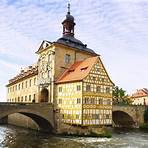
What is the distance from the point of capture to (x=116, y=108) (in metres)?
51.8

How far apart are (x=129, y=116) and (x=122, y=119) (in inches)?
93.4

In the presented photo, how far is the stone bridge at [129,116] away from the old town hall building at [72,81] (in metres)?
12.5

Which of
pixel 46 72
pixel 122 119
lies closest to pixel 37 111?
pixel 46 72

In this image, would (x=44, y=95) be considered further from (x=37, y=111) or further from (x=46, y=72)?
(x=37, y=111)

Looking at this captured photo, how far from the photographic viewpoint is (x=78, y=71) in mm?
41375

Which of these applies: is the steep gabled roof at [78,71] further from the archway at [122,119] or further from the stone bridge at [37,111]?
the archway at [122,119]

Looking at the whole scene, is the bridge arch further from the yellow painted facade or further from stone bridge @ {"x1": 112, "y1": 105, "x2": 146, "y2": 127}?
stone bridge @ {"x1": 112, "y1": 105, "x2": 146, "y2": 127}

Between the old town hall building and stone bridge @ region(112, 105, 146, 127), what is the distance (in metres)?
12.5

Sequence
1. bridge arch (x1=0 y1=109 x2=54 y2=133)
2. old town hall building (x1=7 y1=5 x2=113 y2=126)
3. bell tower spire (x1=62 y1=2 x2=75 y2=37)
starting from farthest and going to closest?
bell tower spire (x1=62 y1=2 x2=75 y2=37)
old town hall building (x1=7 y1=5 x2=113 y2=126)
bridge arch (x1=0 y1=109 x2=54 y2=133)

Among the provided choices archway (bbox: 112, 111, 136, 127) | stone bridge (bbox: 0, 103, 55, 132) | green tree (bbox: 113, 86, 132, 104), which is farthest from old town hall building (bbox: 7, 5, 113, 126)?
green tree (bbox: 113, 86, 132, 104)

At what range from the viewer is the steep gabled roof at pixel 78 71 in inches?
1559

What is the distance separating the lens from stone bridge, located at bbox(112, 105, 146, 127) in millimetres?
54094

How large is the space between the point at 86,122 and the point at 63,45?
12392mm

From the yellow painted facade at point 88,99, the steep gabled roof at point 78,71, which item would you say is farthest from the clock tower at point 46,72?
the yellow painted facade at point 88,99
